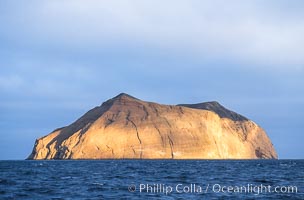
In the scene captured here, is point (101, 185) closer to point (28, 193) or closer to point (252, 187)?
point (28, 193)

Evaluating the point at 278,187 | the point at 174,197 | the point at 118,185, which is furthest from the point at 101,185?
the point at 278,187

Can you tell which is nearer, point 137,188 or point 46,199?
point 46,199

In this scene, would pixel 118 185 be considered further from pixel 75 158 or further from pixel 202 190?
pixel 75 158

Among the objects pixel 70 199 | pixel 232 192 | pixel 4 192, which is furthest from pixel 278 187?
pixel 4 192

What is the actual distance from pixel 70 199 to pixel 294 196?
15.6 meters

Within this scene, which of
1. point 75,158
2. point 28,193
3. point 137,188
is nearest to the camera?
point 28,193

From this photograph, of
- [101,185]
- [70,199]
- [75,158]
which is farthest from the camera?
[75,158]

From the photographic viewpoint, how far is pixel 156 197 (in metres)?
39.0

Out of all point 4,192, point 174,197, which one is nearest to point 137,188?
point 174,197

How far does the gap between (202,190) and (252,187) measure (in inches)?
221

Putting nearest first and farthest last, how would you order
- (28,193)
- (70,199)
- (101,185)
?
(70,199) < (28,193) < (101,185)

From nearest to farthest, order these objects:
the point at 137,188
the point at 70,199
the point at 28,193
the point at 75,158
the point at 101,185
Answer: the point at 70,199 → the point at 28,193 → the point at 137,188 → the point at 101,185 → the point at 75,158

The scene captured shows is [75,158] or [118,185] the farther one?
[75,158]

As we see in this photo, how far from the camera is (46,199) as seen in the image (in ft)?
125
